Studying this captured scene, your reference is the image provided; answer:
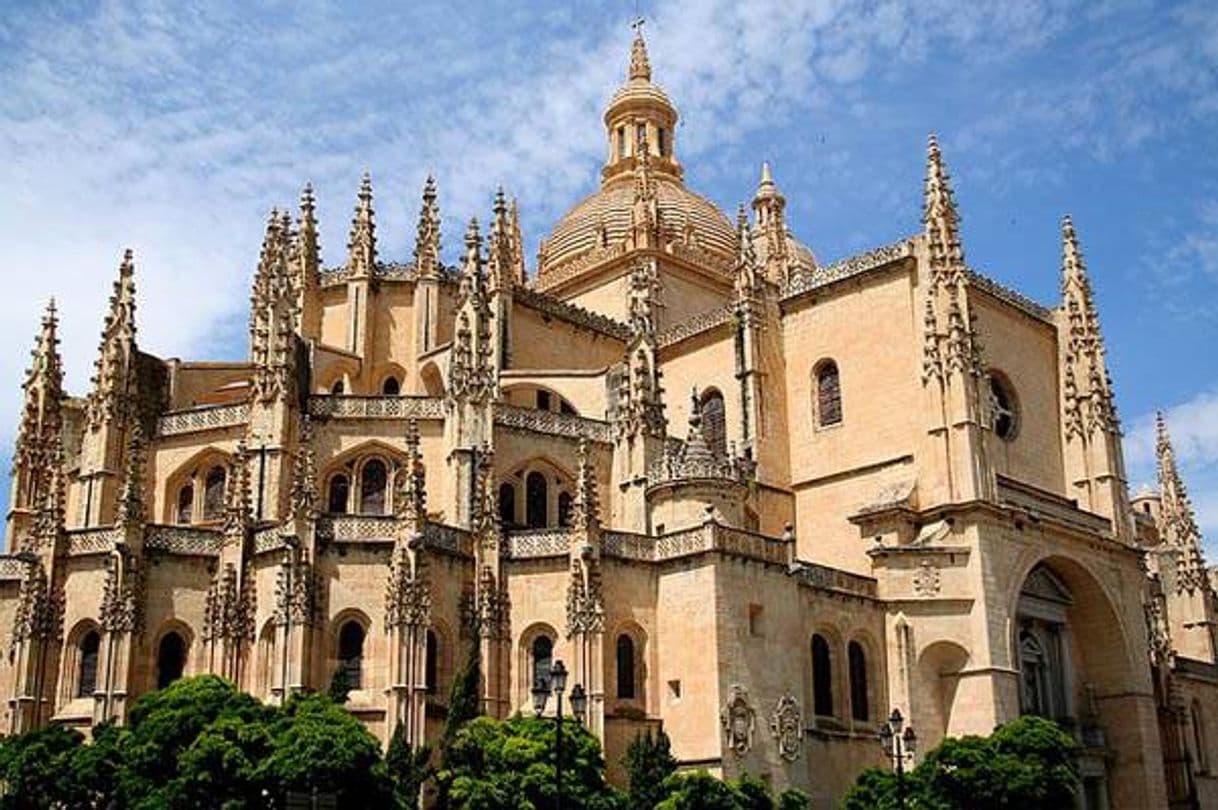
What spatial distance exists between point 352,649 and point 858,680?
14.5 meters

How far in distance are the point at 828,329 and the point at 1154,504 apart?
3144 centimetres

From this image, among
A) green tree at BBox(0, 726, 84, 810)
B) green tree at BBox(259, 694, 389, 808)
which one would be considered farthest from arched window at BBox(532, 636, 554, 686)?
green tree at BBox(0, 726, 84, 810)

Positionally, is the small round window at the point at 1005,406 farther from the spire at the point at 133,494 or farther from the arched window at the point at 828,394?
the spire at the point at 133,494

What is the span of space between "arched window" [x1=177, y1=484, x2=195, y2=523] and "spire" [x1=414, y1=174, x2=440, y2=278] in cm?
1191

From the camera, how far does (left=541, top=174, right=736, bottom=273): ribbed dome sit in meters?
65.4

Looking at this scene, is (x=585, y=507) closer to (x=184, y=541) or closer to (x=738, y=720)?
(x=738, y=720)

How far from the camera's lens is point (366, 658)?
3662 cm

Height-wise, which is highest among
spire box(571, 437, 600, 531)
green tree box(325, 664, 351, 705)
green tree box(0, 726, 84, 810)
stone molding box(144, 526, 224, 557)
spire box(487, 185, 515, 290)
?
spire box(487, 185, 515, 290)

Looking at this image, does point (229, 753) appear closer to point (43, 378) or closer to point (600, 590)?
point (600, 590)

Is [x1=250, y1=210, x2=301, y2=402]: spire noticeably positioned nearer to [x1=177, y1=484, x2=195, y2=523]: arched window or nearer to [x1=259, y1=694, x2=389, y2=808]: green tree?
[x1=177, y1=484, x2=195, y2=523]: arched window

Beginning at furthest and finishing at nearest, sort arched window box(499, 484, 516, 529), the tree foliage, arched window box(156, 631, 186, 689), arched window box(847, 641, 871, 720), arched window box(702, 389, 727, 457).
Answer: arched window box(702, 389, 727, 457), arched window box(499, 484, 516, 529), arched window box(847, 641, 871, 720), arched window box(156, 631, 186, 689), the tree foliage

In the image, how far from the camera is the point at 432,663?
122 feet

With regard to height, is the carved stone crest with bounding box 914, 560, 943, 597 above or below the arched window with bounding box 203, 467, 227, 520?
below

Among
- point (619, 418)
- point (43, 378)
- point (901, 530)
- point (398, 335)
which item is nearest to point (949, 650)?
point (901, 530)
